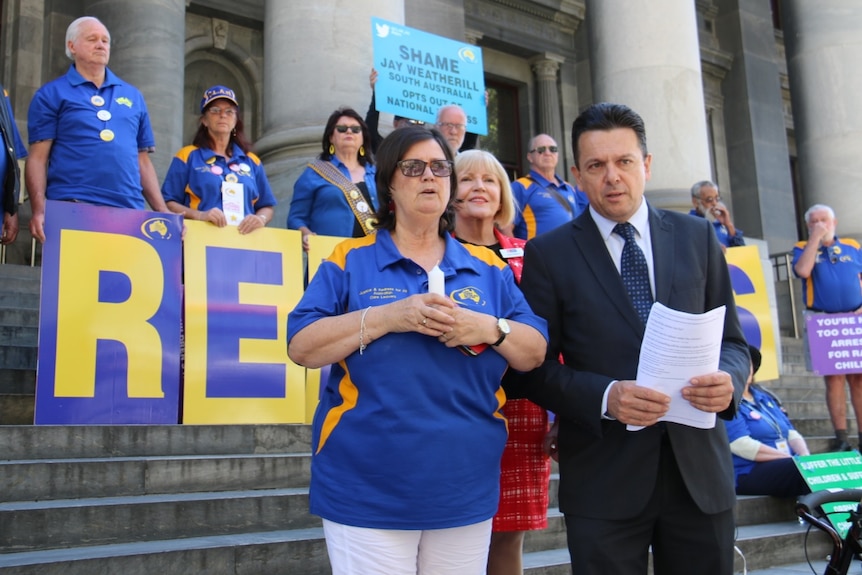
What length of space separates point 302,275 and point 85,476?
6.98 ft

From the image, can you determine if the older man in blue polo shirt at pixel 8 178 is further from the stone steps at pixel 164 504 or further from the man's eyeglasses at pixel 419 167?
the man's eyeglasses at pixel 419 167

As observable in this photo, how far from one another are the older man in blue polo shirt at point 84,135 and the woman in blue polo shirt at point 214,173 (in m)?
0.34

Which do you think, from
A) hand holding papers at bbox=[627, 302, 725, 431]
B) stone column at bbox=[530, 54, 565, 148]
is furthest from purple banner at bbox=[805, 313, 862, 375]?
stone column at bbox=[530, 54, 565, 148]

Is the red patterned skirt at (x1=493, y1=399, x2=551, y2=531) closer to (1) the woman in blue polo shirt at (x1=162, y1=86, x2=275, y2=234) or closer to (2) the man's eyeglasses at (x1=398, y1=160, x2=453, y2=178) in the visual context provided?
(2) the man's eyeglasses at (x1=398, y1=160, x2=453, y2=178)

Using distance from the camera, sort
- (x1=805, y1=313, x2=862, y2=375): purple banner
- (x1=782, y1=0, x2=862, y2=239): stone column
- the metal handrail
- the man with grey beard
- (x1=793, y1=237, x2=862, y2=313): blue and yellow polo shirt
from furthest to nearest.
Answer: the metal handrail → (x1=782, y1=0, x2=862, y2=239): stone column → (x1=793, y1=237, x2=862, y2=313): blue and yellow polo shirt → the man with grey beard → (x1=805, y1=313, x2=862, y2=375): purple banner

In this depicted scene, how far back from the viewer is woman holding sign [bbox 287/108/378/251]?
610 centimetres

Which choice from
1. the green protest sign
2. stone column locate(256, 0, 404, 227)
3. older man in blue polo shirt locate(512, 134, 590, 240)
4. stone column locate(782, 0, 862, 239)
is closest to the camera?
the green protest sign

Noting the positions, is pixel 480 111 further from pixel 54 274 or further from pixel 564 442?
pixel 564 442

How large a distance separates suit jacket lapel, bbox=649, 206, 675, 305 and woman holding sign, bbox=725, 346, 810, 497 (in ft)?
10.4

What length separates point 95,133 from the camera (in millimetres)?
5770

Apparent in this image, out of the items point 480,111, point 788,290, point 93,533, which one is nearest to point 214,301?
point 93,533

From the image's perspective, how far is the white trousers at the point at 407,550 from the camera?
246cm

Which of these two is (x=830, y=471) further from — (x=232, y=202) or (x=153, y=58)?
(x=153, y=58)

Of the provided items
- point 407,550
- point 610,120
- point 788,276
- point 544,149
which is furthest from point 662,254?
point 788,276
